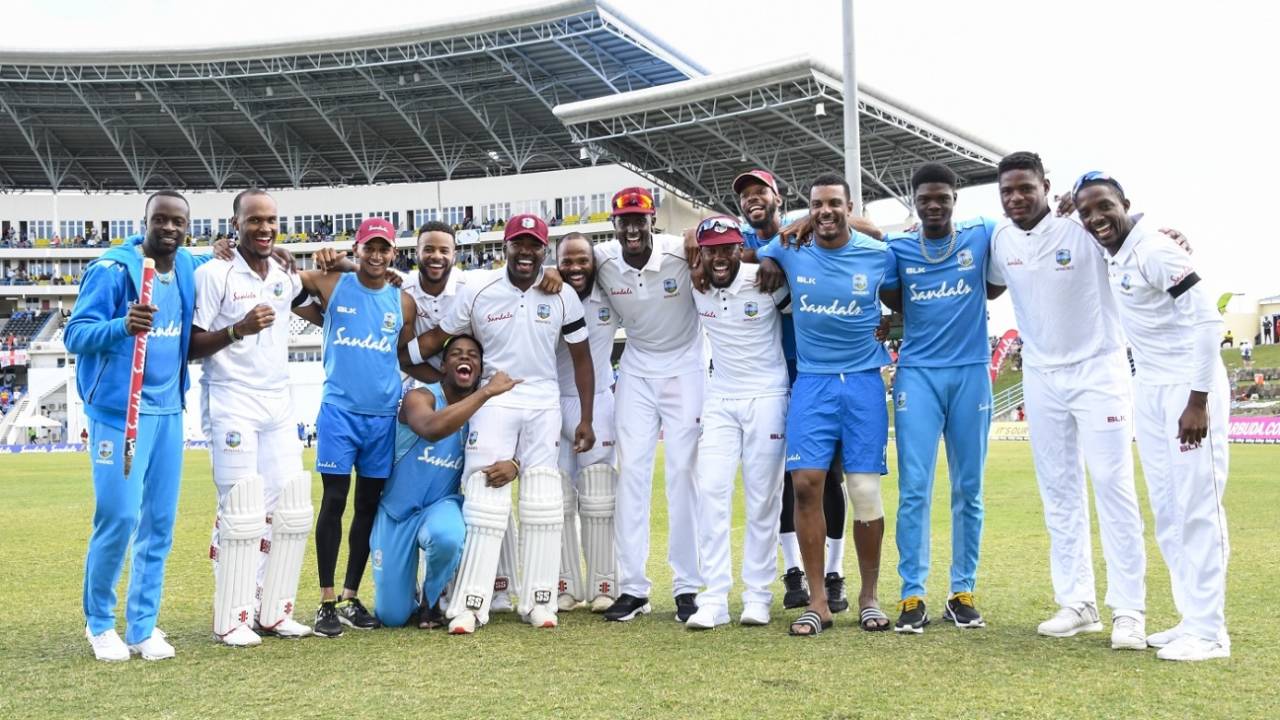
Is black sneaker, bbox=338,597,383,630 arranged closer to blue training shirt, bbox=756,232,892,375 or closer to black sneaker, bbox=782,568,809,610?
black sneaker, bbox=782,568,809,610

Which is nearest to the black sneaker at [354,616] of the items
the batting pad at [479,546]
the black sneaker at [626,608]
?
the batting pad at [479,546]

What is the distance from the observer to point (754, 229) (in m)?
7.04

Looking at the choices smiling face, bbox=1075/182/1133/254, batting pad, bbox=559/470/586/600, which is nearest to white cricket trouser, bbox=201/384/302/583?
batting pad, bbox=559/470/586/600

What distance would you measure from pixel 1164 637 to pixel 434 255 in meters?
4.44

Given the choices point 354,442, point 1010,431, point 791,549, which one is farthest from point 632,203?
point 1010,431

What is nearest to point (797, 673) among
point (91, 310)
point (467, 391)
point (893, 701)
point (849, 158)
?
point (893, 701)

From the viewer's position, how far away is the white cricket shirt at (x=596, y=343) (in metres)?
6.98

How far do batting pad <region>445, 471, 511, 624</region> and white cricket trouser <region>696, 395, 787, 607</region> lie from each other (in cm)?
117

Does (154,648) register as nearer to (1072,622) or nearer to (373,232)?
(373,232)

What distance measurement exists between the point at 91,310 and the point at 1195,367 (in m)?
5.32

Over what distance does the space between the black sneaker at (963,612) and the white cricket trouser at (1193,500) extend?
3.38 ft

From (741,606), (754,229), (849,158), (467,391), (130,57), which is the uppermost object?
(130,57)

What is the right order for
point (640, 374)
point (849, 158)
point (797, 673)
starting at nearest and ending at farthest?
point (797, 673), point (640, 374), point (849, 158)

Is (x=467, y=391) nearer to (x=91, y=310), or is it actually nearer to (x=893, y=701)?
(x=91, y=310)
